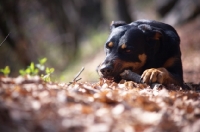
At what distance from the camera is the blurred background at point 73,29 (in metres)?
13.9

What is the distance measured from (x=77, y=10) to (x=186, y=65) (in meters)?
15.5

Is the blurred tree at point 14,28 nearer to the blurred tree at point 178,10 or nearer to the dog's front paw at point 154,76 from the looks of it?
the blurred tree at point 178,10

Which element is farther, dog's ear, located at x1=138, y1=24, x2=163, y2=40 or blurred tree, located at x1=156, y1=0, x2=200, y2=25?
blurred tree, located at x1=156, y1=0, x2=200, y2=25

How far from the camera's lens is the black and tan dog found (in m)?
5.62

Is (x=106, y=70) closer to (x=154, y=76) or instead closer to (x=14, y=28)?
(x=154, y=76)

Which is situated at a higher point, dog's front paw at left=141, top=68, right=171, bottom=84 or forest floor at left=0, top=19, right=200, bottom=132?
dog's front paw at left=141, top=68, right=171, bottom=84

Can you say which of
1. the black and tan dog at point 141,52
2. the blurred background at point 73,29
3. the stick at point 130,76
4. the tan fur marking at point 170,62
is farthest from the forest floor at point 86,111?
the blurred background at point 73,29

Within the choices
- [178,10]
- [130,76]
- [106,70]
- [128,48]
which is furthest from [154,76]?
[178,10]

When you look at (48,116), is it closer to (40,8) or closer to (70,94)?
(70,94)

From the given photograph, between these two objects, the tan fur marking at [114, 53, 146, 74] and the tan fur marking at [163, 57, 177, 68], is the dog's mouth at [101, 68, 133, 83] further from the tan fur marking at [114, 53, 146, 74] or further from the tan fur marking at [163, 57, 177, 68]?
the tan fur marking at [163, 57, 177, 68]

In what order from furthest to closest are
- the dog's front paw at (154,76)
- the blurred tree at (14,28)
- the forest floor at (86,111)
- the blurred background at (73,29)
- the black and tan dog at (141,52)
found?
1. the blurred background at (73,29)
2. the blurred tree at (14,28)
3. the black and tan dog at (141,52)
4. the dog's front paw at (154,76)
5. the forest floor at (86,111)

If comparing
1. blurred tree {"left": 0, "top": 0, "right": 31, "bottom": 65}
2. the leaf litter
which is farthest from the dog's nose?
blurred tree {"left": 0, "top": 0, "right": 31, "bottom": 65}

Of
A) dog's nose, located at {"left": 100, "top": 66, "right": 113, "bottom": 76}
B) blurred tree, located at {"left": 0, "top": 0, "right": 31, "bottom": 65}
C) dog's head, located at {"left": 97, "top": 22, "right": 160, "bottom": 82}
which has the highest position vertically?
blurred tree, located at {"left": 0, "top": 0, "right": 31, "bottom": 65}

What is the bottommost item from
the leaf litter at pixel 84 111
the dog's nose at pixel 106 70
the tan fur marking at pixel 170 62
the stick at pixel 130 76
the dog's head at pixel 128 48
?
the leaf litter at pixel 84 111
